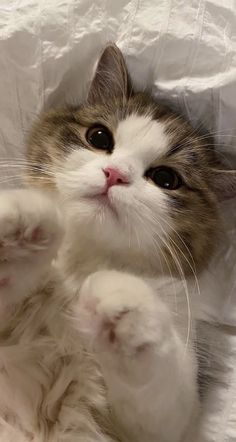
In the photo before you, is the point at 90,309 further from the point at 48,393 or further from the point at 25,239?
the point at 48,393

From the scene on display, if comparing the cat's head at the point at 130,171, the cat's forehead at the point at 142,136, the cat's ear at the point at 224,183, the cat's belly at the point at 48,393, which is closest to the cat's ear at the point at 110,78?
the cat's head at the point at 130,171

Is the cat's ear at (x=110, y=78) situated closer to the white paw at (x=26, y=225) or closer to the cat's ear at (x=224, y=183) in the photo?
the cat's ear at (x=224, y=183)

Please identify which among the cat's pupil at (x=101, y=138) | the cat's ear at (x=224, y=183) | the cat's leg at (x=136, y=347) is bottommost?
the cat's leg at (x=136, y=347)

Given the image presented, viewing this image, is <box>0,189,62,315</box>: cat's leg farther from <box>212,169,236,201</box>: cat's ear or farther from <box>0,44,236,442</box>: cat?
<box>212,169,236,201</box>: cat's ear

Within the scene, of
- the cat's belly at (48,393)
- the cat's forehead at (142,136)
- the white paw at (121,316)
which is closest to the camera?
the white paw at (121,316)

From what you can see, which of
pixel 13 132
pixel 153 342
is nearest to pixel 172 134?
pixel 13 132

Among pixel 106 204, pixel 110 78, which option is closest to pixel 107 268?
pixel 106 204
